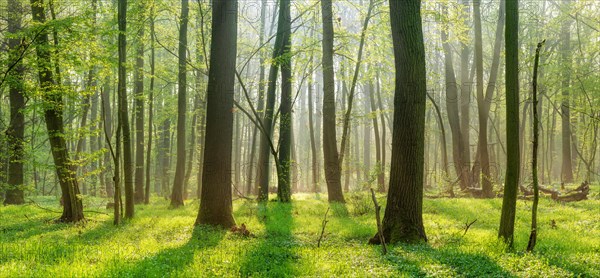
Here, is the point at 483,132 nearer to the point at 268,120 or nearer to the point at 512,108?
the point at 268,120

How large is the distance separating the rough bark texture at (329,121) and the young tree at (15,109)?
9.40 meters

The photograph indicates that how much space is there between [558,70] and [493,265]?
68.0ft

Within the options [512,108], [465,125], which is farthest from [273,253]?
[465,125]

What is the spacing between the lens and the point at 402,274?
5.39 meters

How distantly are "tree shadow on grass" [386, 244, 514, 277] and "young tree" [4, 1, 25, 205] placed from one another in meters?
9.12

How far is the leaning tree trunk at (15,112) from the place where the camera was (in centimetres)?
995

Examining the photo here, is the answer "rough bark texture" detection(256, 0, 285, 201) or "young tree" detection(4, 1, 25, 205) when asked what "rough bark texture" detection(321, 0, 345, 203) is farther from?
"young tree" detection(4, 1, 25, 205)

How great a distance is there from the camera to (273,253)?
703 centimetres

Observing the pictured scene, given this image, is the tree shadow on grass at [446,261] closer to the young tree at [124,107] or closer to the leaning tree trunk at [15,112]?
the young tree at [124,107]

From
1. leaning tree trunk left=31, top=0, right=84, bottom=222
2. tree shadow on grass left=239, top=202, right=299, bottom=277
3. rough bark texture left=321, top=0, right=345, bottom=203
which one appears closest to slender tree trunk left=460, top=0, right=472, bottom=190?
rough bark texture left=321, top=0, right=345, bottom=203

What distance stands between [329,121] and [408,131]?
26.6 feet

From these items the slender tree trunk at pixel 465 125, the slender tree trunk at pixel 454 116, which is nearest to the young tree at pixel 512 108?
the slender tree trunk at pixel 465 125

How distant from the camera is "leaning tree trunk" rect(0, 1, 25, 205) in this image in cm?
995

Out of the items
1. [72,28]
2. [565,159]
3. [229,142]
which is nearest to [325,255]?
[229,142]
